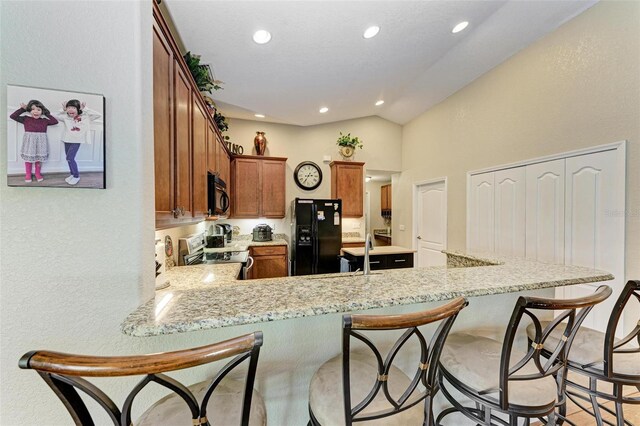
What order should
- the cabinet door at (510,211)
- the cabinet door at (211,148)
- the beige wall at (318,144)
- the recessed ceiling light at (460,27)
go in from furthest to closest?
the beige wall at (318,144), the cabinet door at (510,211), the recessed ceiling light at (460,27), the cabinet door at (211,148)

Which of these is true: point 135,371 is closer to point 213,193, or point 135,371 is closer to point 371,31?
point 213,193

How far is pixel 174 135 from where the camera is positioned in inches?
54.3

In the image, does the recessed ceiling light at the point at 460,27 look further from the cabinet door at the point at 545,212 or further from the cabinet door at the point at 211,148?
the cabinet door at the point at 211,148

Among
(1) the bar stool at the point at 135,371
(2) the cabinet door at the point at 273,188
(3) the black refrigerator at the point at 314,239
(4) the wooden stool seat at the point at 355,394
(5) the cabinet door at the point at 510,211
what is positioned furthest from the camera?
(2) the cabinet door at the point at 273,188

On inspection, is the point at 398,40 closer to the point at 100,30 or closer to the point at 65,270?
the point at 100,30

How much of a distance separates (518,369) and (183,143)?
2.03m

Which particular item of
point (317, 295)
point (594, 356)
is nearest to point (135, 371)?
point (317, 295)

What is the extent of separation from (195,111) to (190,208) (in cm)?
74

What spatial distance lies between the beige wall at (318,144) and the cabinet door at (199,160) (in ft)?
8.03

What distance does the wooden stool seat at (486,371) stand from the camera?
3.02 ft

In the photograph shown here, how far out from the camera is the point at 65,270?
2.76 feet

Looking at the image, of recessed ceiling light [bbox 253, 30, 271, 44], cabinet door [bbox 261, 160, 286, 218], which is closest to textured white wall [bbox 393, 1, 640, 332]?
cabinet door [bbox 261, 160, 286, 218]

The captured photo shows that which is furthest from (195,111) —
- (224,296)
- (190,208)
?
(224,296)

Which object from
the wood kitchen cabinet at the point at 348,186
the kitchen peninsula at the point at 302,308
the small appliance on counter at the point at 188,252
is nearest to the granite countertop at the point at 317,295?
the kitchen peninsula at the point at 302,308
